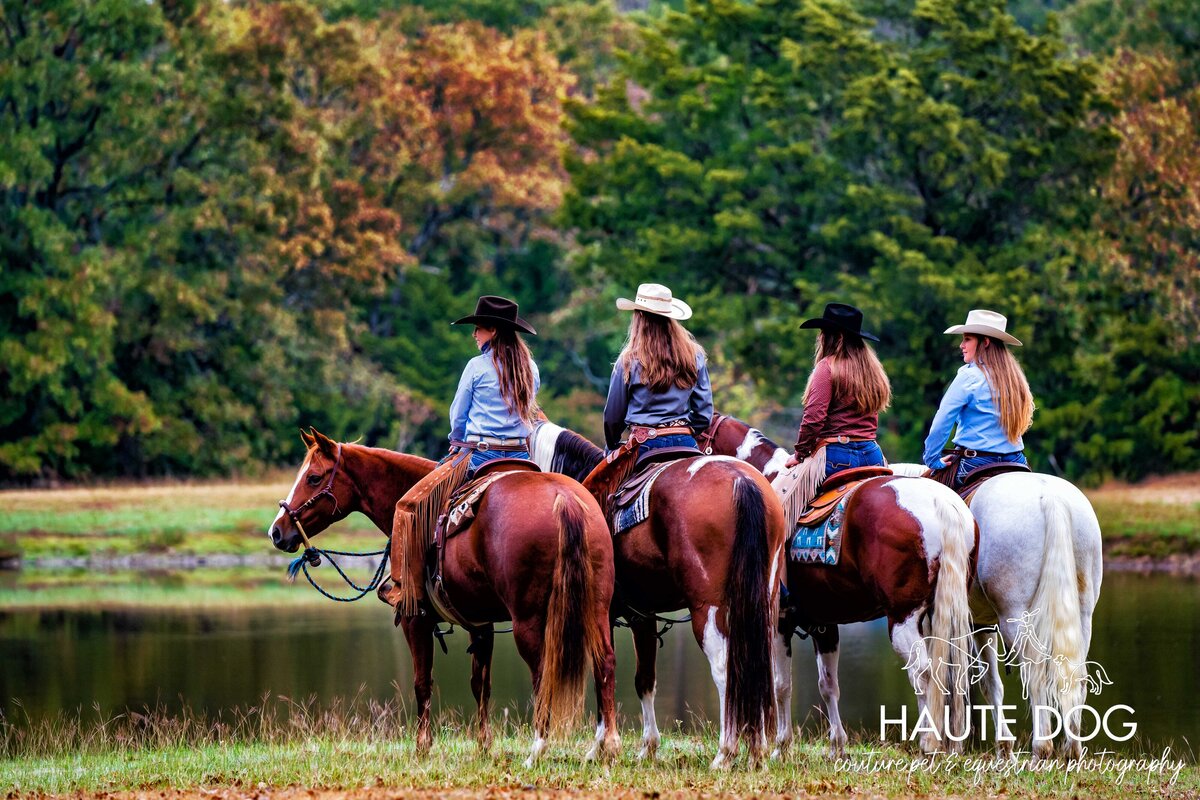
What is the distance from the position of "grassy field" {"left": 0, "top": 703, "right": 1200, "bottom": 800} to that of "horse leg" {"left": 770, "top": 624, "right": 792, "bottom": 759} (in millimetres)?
229

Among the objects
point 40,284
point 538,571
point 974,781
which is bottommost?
point 974,781

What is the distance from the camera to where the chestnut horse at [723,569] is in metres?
9.59

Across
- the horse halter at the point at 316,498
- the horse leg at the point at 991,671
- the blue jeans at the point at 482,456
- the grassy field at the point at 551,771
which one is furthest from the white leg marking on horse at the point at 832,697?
the horse halter at the point at 316,498

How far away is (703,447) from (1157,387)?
1095 inches

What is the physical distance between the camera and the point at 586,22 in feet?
178

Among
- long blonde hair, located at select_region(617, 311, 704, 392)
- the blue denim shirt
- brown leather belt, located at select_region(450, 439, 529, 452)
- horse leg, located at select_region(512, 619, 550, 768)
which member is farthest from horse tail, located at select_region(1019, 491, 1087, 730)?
brown leather belt, located at select_region(450, 439, 529, 452)

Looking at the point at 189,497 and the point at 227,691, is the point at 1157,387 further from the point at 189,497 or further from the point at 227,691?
the point at 227,691

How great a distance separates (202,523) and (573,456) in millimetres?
23693

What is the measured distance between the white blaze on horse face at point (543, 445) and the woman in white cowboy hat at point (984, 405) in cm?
259

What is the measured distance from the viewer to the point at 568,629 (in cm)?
963

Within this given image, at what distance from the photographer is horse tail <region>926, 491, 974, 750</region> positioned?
991 centimetres

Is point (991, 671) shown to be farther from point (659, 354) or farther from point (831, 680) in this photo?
point (659, 354)

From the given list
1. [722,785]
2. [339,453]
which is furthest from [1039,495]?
[339,453]

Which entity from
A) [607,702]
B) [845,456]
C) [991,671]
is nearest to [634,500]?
[607,702]
